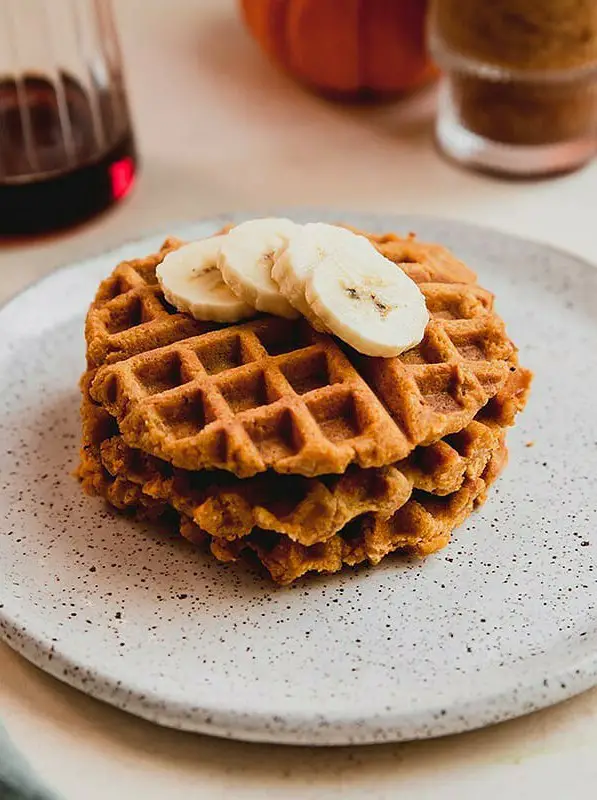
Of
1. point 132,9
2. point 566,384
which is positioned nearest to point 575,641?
point 566,384

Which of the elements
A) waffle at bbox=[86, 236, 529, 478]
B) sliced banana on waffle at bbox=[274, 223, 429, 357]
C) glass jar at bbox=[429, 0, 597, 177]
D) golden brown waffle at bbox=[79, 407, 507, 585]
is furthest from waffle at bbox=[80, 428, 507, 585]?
glass jar at bbox=[429, 0, 597, 177]

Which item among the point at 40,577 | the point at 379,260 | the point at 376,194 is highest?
the point at 379,260

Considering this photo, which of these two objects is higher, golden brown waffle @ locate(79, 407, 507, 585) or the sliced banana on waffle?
the sliced banana on waffle

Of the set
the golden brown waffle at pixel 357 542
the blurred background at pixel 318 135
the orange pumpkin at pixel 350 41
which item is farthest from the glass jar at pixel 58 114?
the golden brown waffle at pixel 357 542

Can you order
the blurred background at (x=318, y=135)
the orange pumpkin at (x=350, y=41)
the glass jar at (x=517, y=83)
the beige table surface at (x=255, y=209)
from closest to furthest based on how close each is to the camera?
the beige table surface at (x=255, y=209), the glass jar at (x=517, y=83), the blurred background at (x=318, y=135), the orange pumpkin at (x=350, y=41)

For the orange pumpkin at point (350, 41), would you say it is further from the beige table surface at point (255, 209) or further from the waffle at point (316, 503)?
the waffle at point (316, 503)

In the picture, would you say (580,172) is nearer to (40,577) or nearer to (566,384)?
(566,384)

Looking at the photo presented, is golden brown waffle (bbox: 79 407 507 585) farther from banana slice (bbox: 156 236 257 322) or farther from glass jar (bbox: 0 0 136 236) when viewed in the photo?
glass jar (bbox: 0 0 136 236)
